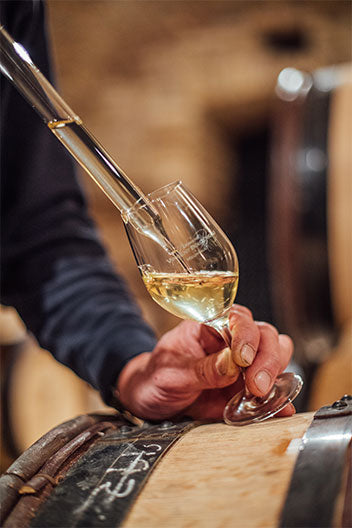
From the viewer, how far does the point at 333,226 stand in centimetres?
132

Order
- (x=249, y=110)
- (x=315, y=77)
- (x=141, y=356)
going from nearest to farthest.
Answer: (x=141, y=356) → (x=315, y=77) → (x=249, y=110)

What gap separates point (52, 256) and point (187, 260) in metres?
0.42

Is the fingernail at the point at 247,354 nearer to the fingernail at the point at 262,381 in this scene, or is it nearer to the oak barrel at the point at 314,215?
the fingernail at the point at 262,381

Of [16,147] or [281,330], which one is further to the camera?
[281,330]

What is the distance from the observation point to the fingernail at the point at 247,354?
58cm

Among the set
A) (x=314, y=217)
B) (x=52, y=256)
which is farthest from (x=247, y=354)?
(x=314, y=217)

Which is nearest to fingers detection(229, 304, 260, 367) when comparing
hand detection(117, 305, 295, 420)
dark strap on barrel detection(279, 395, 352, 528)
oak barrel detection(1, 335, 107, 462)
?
hand detection(117, 305, 295, 420)

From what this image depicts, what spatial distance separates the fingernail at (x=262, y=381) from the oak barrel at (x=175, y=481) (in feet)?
0.13

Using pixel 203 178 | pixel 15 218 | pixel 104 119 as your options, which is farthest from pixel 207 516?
pixel 104 119

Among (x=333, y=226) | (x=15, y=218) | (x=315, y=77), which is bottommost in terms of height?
(x=333, y=226)

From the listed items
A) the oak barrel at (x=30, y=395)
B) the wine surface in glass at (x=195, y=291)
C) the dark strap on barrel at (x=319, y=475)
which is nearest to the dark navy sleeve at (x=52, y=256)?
the wine surface in glass at (x=195, y=291)

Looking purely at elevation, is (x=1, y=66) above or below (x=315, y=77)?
above

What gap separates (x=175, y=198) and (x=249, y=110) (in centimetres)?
160

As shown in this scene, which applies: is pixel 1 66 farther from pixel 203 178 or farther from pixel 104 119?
pixel 104 119
